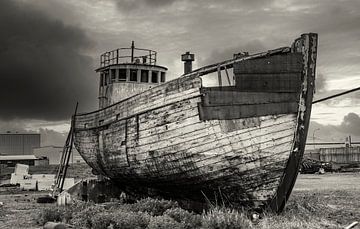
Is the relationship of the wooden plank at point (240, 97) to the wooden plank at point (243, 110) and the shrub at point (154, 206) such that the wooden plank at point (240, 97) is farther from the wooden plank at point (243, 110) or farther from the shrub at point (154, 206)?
the shrub at point (154, 206)

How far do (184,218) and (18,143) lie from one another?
209 ft

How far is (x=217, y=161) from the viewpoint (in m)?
10.2

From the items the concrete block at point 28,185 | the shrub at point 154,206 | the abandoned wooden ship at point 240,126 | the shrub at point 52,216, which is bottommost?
the concrete block at point 28,185

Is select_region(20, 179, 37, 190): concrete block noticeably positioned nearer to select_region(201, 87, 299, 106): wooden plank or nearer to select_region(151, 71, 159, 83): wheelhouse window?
select_region(151, 71, 159, 83): wheelhouse window

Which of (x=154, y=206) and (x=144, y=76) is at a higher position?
(x=144, y=76)

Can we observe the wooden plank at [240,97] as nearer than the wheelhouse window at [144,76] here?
Yes

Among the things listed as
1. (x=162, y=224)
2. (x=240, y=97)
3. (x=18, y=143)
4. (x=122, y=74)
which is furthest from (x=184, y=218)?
(x=18, y=143)

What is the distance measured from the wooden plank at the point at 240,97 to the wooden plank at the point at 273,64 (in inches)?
20.5

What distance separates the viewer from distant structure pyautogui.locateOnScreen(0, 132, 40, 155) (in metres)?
68.4

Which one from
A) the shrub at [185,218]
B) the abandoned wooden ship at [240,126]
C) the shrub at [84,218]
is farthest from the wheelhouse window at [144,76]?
the shrub at [185,218]

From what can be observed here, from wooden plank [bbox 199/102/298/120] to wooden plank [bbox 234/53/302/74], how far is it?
80cm

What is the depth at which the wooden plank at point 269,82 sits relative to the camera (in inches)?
399

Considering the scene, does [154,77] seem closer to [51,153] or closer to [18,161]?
[18,161]

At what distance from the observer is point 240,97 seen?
10219 mm
